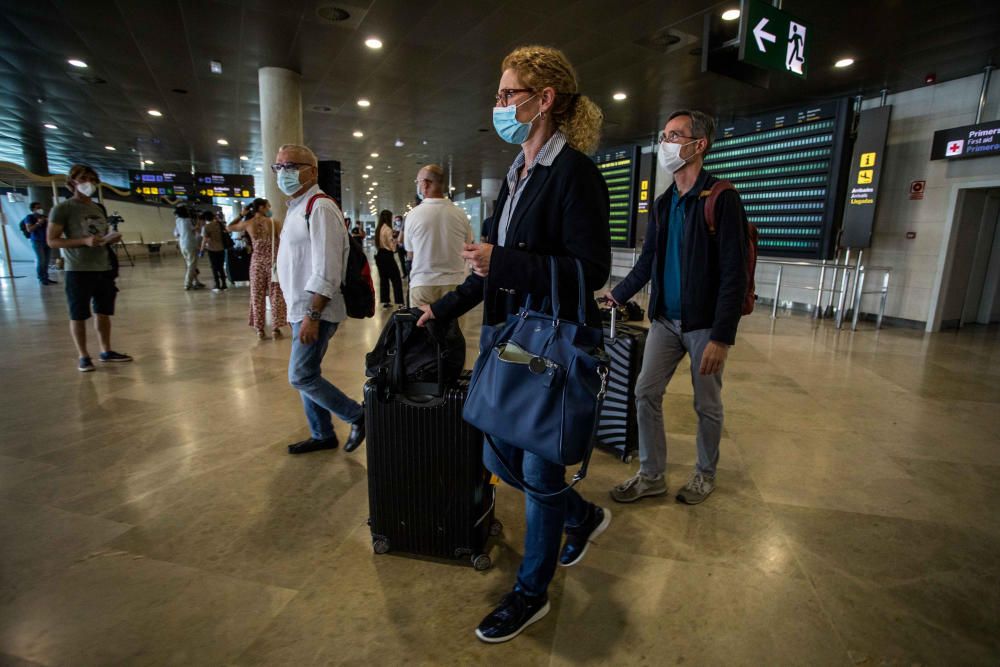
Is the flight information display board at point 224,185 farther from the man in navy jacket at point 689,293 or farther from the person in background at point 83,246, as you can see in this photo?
the man in navy jacket at point 689,293

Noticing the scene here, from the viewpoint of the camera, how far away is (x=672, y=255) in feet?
7.79

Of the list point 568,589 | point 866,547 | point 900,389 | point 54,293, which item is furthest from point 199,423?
Answer: point 54,293

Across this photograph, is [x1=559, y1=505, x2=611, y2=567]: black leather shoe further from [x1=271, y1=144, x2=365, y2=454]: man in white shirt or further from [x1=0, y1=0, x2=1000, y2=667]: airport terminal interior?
[x1=271, y1=144, x2=365, y2=454]: man in white shirt

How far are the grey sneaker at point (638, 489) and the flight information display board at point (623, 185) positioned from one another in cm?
903

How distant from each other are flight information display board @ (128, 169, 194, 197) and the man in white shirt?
52.7ft

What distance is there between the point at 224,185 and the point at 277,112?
395 inches

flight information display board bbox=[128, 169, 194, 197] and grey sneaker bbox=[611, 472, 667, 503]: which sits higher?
flight information display board bbox=[128, 169, 194, 197]

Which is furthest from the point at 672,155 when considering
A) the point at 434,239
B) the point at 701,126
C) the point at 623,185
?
the point at 623,185

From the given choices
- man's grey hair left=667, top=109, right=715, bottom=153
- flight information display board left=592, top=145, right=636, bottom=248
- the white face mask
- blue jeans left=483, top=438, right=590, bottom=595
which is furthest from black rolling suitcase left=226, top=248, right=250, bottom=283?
blue jeans left=483, top=438, right=590, bottom=595

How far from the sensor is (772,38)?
414 centimetres

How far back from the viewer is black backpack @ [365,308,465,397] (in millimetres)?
1823

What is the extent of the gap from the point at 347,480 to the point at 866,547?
249 centimetres

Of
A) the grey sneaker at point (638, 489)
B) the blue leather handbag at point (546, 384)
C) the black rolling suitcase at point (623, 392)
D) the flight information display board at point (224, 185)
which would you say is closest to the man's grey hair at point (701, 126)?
the black rolling suitcase at point (623, 392)

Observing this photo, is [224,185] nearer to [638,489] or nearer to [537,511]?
[638,489]
